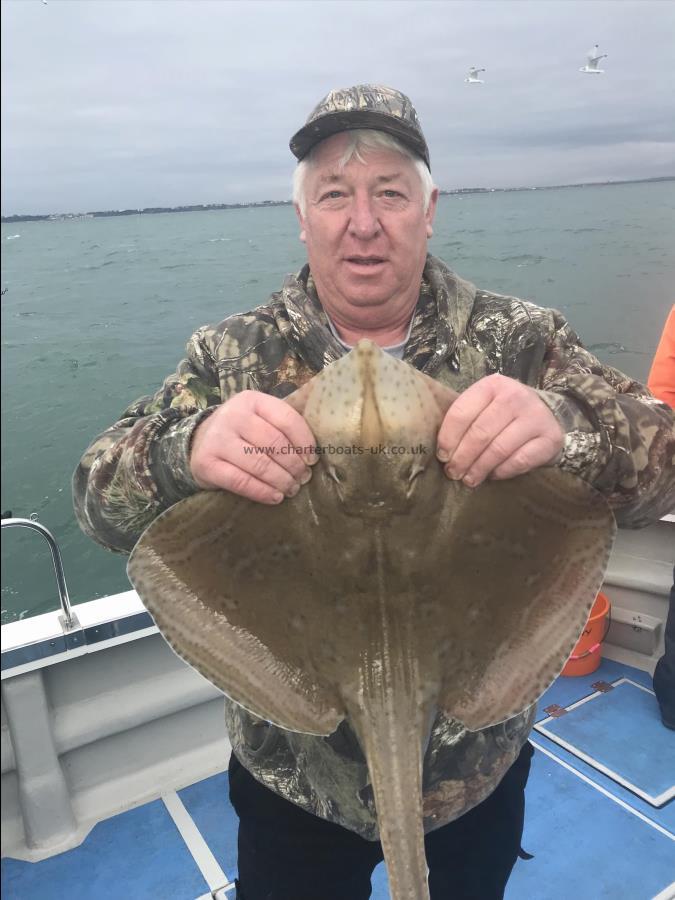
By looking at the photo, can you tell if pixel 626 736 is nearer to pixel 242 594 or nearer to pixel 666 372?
pixel 666 372

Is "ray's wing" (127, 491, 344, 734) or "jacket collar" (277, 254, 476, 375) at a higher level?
"jacket collar" (277, 254, 476, 375)

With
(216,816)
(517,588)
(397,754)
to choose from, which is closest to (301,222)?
(517,588)

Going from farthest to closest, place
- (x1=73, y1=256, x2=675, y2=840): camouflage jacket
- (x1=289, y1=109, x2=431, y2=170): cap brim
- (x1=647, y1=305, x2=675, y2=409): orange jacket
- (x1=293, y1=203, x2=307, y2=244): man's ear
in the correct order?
(x1=647, y1=305, x2=675, y2=409): orange jacket < (x1=293, y1=203, x2=307, y2=244): man's ear < (x1=289, y1=109, x2=431, y2=170): cap brim < (x1=73, y1=256, x2=675, y2=840): camouflage jacket

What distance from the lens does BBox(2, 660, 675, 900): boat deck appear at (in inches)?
151

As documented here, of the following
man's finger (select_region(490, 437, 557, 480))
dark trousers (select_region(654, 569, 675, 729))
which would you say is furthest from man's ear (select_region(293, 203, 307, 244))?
dark trousers (select_region(654, 569, 675, 729))

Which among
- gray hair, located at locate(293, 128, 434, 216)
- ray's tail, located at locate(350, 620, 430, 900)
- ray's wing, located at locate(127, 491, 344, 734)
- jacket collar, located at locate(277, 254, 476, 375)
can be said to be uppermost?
gray hair, located at locate(293, 128, 434, 216)

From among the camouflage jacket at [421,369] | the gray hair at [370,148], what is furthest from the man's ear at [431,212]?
the camouflage jacket at [421,369]

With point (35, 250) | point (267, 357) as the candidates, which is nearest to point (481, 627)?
point (267, 357)

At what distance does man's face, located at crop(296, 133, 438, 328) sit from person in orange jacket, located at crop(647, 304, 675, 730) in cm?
309

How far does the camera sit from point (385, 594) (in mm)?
1757

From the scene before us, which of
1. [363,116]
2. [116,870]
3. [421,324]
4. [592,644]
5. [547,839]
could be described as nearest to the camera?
[363,116]

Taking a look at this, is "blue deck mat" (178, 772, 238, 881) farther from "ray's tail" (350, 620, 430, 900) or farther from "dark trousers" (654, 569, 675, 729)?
"dark trousers" (654, 569, 675, 729)

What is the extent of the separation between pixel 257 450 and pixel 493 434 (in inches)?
23.1

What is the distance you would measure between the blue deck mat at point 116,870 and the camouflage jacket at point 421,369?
2052mm
